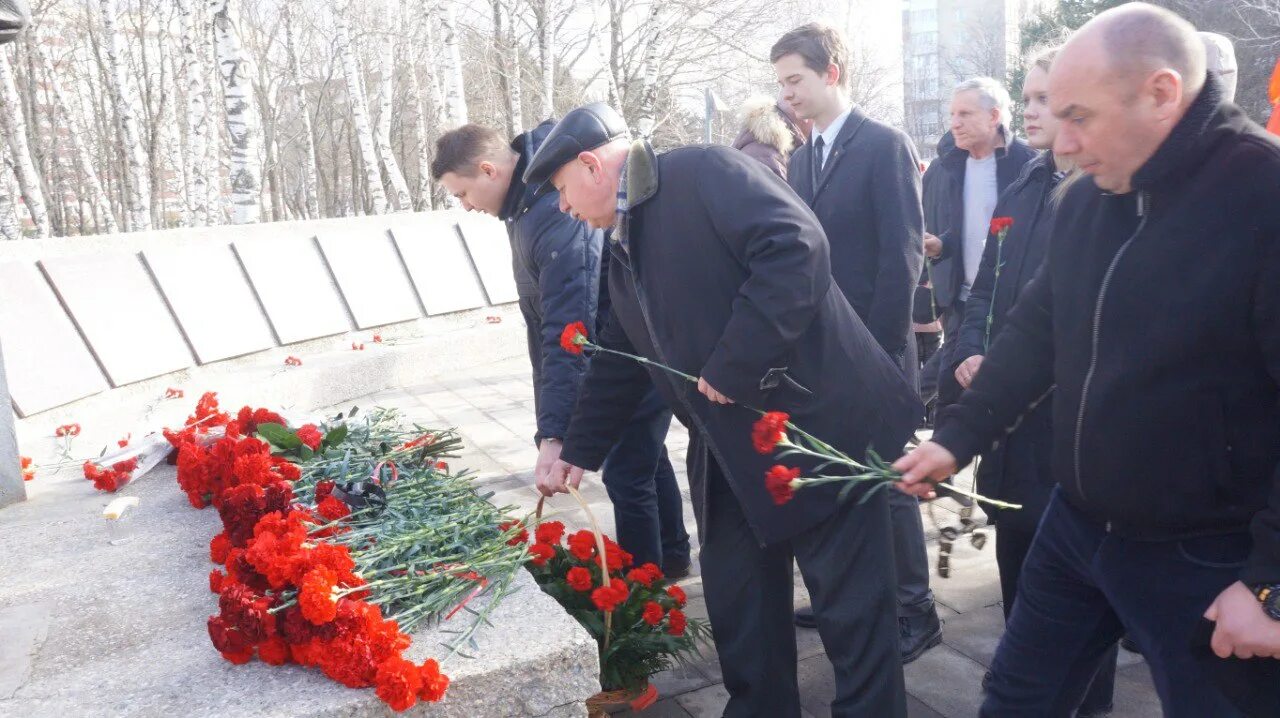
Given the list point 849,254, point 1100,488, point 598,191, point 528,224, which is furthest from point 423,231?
point 1100,488

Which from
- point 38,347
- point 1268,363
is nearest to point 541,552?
point 1268,363

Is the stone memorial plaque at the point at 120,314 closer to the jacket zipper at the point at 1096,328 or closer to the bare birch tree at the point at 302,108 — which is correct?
the jacket zipper at the point at 1096,328

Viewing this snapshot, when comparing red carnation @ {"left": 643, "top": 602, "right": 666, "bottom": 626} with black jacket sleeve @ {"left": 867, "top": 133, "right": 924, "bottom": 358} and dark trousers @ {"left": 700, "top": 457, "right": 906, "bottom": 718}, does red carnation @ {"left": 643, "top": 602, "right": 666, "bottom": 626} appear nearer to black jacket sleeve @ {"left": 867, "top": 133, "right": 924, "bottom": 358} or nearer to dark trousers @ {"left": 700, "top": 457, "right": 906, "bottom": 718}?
dark trousers @ {"left": 700, "top": 457, "right": 906, "bottom": 718}

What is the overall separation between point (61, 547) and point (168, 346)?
4.06 m

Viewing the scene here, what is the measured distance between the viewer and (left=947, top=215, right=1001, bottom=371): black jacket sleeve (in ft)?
10.6

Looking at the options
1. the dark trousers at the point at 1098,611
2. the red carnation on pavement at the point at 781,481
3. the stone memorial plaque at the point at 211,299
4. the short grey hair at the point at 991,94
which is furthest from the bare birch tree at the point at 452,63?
the dark trousers at the point at 1098,611

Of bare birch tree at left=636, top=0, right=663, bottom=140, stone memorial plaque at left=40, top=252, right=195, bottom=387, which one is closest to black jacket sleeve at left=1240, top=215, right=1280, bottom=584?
stone memorial plaque at left=40, top=252, right=195, bottom=387

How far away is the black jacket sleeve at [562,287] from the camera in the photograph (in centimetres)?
348

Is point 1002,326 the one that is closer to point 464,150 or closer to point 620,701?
point 620,701

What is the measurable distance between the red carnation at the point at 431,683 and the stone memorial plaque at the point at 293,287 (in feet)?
21.5

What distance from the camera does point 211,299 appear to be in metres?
7.77

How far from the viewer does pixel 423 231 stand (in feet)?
32.8

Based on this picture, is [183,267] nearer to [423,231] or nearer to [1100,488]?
[423,231]

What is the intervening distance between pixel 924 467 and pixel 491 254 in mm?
8764
